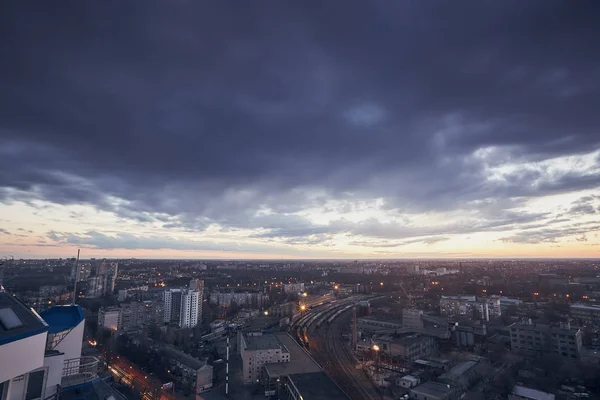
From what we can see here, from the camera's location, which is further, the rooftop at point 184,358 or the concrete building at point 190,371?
the rooftop at point 184,358

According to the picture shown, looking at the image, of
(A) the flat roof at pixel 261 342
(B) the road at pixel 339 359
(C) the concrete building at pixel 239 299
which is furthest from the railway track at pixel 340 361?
(C) the concrete building at pixel 239 299

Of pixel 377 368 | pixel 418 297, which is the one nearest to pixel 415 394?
pixel 377 368

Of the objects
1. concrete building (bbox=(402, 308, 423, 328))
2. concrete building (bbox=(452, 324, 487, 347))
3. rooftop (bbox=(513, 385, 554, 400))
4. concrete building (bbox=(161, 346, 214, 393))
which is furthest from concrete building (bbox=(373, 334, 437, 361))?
concrete building (bbox=(161, 346, 214, 393))

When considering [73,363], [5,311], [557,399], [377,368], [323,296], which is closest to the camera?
[5,311]

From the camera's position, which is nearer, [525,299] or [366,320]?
[366,320]

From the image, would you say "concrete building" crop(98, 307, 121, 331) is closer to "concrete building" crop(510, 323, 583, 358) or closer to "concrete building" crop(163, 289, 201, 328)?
"concrete building" crop(163, 289, 201, 328)

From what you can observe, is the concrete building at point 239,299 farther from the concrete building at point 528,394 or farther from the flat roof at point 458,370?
the concrete building at point 528,394

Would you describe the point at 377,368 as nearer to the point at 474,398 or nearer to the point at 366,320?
the point at 474,398
